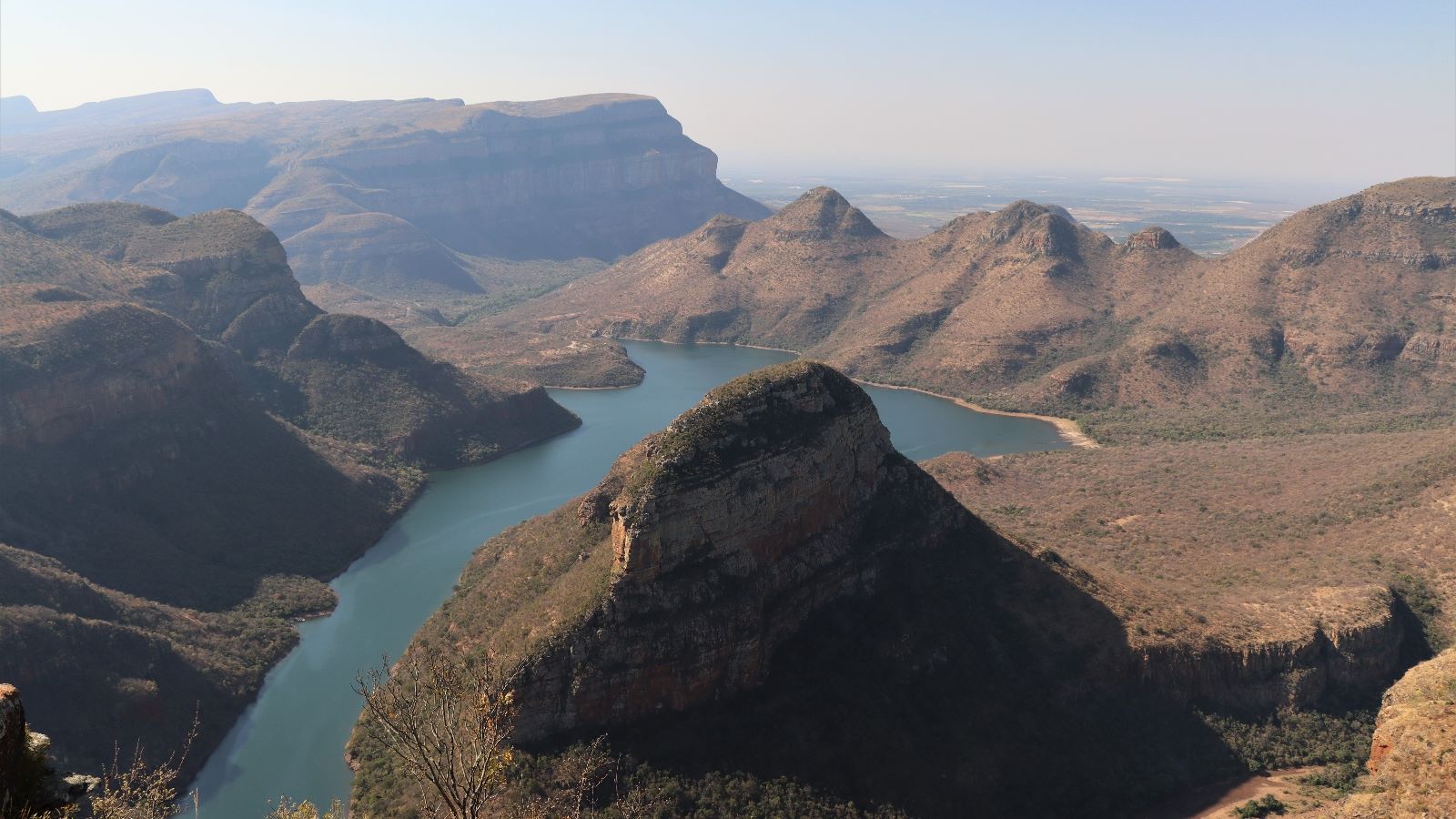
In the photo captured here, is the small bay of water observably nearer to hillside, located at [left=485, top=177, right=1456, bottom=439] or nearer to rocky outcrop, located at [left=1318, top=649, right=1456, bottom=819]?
hillside, located at [left=485, top=177, right=1456, bottom=439]

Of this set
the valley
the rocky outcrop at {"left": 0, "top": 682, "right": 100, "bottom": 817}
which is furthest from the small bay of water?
the rocky outcrop at {"left": 0, "top": 682, "right": 100, "bottom": 817}

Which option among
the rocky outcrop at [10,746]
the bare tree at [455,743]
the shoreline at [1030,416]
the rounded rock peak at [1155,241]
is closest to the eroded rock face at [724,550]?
the bare tree at [455,743]

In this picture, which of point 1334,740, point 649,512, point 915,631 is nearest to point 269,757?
point 649,512

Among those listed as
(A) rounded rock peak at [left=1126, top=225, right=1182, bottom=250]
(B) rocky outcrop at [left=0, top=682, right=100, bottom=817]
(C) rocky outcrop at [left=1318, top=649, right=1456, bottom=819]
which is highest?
(A) rounded rock peak at [left=1126, top=225, right=1182, bottom=250]

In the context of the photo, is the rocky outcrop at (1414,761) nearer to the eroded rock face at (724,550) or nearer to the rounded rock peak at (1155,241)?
the eroded rock face at (724,550)

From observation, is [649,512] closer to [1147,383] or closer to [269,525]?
[269,525]

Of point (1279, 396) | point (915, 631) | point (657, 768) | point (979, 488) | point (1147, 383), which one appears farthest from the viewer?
point (1147, 383)

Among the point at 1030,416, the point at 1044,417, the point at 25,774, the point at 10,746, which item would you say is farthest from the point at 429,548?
the point at 1044,417
